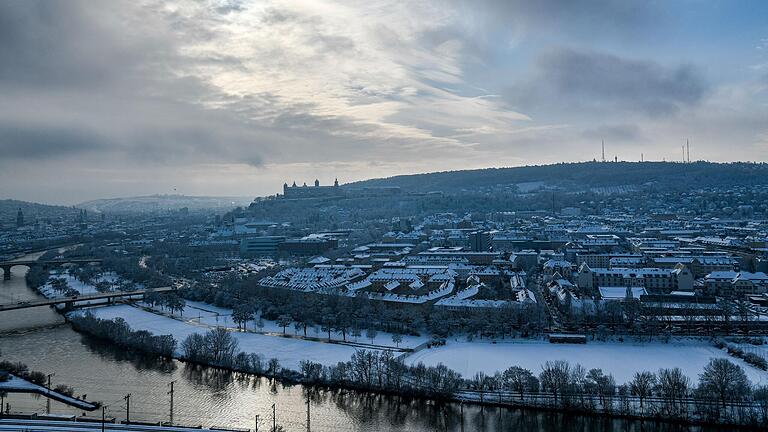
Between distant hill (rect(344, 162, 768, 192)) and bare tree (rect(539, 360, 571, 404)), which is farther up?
distant hill (rect(344, 162, 768, 192))

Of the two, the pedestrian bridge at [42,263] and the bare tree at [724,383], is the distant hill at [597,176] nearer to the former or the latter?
the pedestrian bridge at [42,263]

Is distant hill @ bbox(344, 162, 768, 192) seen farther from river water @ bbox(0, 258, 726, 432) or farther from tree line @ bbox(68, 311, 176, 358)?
tree line @ bbox(68, 311, 176, 358)

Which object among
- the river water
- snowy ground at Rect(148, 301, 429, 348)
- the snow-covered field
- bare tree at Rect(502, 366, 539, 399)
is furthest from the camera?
snowy ground at Rect(148, 301, 429, 348)

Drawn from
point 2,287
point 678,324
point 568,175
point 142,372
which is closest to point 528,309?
point 678,324

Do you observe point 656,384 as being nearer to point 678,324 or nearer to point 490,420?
point 490,420

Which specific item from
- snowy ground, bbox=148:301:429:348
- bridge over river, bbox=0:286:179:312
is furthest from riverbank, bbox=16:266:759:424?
bridge over river, bbox=0:286:179:312
